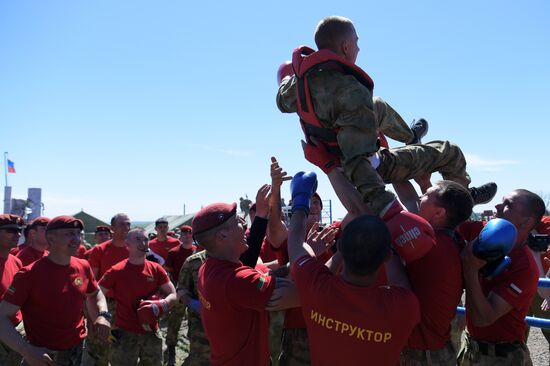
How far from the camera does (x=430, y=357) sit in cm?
276

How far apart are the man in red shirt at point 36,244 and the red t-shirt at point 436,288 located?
239 inches

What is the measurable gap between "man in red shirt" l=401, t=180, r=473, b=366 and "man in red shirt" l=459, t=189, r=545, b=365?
354mm

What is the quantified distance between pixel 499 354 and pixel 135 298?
4.57m

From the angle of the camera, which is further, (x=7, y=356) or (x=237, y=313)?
(x=7, y=356)

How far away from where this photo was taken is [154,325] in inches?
252

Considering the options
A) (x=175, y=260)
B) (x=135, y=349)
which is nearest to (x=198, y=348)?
(x=135, y=349)

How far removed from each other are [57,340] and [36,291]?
542 millimetres

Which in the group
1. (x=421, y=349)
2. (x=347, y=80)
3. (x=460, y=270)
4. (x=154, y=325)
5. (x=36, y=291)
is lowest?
(x=154, y=325)

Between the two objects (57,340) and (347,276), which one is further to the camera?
(57,340)

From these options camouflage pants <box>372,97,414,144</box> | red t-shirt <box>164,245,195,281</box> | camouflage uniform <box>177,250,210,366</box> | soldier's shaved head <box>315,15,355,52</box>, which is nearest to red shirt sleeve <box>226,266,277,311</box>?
camouflage pants <box>372,97,414,144</box>

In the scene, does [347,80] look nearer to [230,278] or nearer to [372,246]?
[372,246]

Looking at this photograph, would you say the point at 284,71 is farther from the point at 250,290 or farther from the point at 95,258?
the point at 95,258

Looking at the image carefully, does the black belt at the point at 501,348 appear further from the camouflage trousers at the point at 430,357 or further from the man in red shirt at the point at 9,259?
the man in red shirt at the point at 9,259

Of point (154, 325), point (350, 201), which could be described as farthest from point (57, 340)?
point (350, 201)
